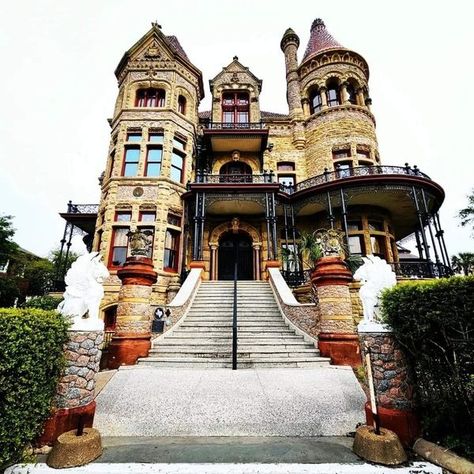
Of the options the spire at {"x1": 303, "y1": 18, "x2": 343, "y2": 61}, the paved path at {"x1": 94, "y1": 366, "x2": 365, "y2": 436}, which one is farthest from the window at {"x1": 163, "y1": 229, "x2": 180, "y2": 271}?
the spire at {"x1": 303, "y1": 18, "x2": 343, "y2": 61}

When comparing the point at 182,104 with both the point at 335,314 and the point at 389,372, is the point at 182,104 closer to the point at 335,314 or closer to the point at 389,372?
the point at 335,314

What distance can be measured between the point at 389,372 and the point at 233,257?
39.3ft

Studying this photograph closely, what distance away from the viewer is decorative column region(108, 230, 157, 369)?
21.6 ft

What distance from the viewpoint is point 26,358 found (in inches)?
122

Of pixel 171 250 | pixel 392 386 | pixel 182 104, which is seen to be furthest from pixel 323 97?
pixel 392 386

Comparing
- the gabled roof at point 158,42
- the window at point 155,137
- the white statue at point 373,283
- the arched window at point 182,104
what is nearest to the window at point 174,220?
the window at point 155,137

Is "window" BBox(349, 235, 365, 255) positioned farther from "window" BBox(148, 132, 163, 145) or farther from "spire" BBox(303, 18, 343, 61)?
"spire" BBox(303, 18, 343, 61)

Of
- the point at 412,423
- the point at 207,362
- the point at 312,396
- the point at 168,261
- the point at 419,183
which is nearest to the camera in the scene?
the point at 412,423

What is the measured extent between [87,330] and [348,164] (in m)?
16.3

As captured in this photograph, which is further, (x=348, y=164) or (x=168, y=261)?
(x=348, y=164)

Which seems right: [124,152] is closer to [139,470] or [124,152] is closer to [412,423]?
[139,470]

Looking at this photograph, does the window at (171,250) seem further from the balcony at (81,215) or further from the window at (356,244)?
the window at (356,244)

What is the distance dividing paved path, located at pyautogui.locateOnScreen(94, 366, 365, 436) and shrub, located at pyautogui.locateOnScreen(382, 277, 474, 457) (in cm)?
115

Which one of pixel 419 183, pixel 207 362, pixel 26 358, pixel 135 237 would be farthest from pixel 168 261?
pixel 419 183
